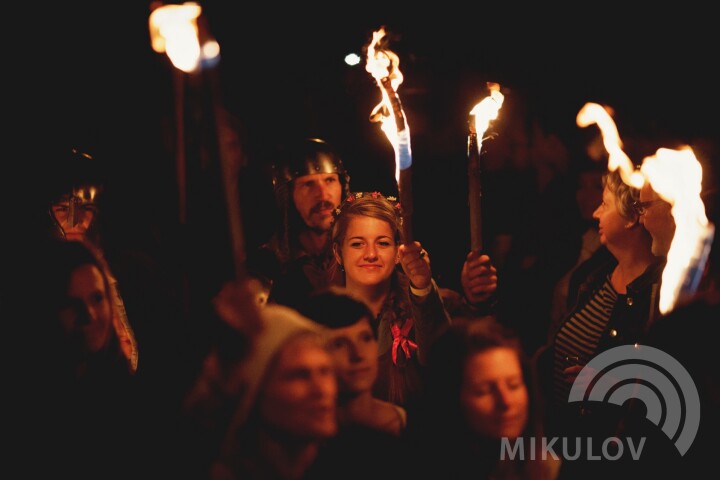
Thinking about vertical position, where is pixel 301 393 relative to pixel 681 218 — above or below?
below

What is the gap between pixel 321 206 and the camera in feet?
16.0

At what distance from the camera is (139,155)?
570cm

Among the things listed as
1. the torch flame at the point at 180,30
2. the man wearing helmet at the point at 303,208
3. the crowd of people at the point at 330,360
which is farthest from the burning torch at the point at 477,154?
the man wearing helmet at the point at 303,208

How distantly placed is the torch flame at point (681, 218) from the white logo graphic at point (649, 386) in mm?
263

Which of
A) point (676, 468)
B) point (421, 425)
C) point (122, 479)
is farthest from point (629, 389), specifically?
point (122, 479)

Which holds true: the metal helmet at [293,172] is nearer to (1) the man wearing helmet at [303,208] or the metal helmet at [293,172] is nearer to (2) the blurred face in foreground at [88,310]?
(1) the man wearing helmet at [303,208]

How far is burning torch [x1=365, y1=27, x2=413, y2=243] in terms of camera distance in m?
3.18

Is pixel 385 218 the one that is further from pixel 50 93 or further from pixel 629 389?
pixel 50 93

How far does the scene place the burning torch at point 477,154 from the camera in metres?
3.22

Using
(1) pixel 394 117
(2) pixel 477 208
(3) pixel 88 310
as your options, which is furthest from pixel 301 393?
(1) pixel 394 117

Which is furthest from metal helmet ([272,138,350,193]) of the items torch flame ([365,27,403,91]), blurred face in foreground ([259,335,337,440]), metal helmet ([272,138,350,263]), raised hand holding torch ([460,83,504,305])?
blurred face in foreground ([259,335,337,440])

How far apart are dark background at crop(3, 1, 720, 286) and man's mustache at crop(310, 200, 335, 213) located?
62 centimetres

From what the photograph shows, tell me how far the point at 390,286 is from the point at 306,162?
4.41 feet

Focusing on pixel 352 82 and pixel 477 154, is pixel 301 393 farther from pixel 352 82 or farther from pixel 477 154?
pixel 352 82
